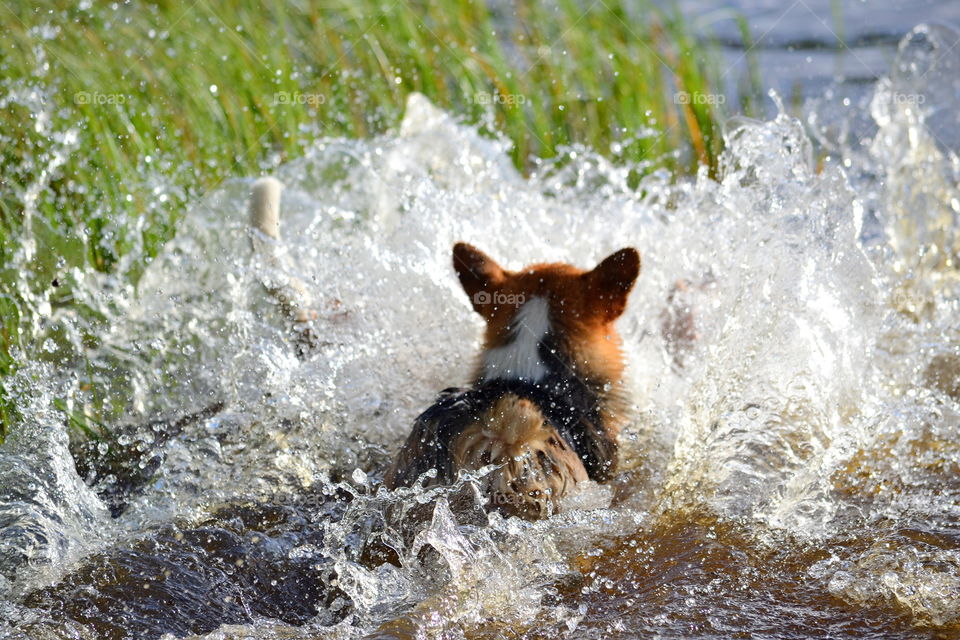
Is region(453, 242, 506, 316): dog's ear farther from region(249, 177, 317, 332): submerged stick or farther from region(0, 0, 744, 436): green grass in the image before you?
region(0, 0, 744, 436): green grass

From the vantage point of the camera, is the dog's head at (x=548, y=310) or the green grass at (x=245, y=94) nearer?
the dog's head at (x=548, y=310)

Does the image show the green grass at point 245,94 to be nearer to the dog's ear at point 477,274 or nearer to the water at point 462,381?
the water at point 462,381

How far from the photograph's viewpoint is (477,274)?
3.84m

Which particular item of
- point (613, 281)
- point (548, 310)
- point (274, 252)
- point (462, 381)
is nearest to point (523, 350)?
point (548, 310)

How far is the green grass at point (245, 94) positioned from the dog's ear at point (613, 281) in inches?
88.2

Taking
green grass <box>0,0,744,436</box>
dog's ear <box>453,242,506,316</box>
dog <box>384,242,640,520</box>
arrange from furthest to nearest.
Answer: green grass <box>0,0,744,436</box>, dog's ear <box>453,242,506,316</box>, dog <box>384,242,640,520</box>

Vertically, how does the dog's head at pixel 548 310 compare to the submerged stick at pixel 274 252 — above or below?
below

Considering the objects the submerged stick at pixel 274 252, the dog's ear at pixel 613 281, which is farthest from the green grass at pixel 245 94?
the dog's ear at pixel 613 281

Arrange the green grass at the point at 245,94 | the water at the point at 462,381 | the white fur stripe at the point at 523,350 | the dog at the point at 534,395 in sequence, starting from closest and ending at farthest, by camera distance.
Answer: the water at the point at 462,381 → the dog at the point at 534,395 → the white fur stripe at the point at 523,350 → the green grass at the point at 245,94

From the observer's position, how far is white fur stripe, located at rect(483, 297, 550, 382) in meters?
3.53

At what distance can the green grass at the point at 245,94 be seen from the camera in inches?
198

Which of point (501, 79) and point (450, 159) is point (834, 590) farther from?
point (501, 79)

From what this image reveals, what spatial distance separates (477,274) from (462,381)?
0.51m

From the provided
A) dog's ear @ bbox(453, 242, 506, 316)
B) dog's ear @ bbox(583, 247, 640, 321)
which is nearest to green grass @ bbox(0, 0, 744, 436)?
dog's ear @ bbox(453, 242, 506, 316)
